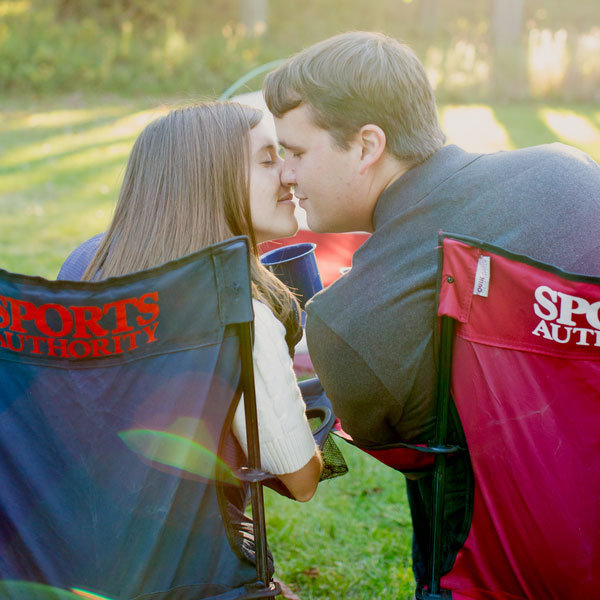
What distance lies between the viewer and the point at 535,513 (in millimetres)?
1541

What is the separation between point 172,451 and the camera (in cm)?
154

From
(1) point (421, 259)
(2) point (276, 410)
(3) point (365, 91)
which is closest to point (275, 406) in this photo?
(2) point (276, 410)

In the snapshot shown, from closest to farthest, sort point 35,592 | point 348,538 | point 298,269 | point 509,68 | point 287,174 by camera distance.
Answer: point 35,592 < point 287,174 < point 298,269 < point 348,538 < point 509,68

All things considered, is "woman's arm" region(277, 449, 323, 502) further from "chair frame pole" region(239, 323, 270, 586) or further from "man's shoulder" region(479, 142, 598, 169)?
"man's shoulder" region(479, 142, 598, 169)

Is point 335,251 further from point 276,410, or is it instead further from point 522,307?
point 522,307

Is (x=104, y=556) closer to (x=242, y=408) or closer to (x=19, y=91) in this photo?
(x=242, y=408)

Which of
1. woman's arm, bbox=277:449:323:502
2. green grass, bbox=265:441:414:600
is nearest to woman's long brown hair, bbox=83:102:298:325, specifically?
woman's arm, bbox=277:449:323:502

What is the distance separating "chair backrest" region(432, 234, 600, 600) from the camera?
1.43 m

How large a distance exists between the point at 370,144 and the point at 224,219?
414 mm

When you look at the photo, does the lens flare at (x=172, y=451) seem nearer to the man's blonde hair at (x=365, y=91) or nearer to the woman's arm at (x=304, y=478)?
the woman's arm at (x=304, y=478)

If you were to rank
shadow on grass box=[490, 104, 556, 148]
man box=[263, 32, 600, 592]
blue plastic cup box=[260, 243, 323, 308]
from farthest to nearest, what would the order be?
shadow on grass box=[490, 104, 556, 148] → blue plastic cup box=[260, 243, 323, 308] → man box=[263, 32, 600, 592]

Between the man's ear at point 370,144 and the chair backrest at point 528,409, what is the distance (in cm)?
45

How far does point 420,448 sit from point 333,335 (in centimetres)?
31

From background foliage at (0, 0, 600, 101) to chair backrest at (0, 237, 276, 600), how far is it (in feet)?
36.4
